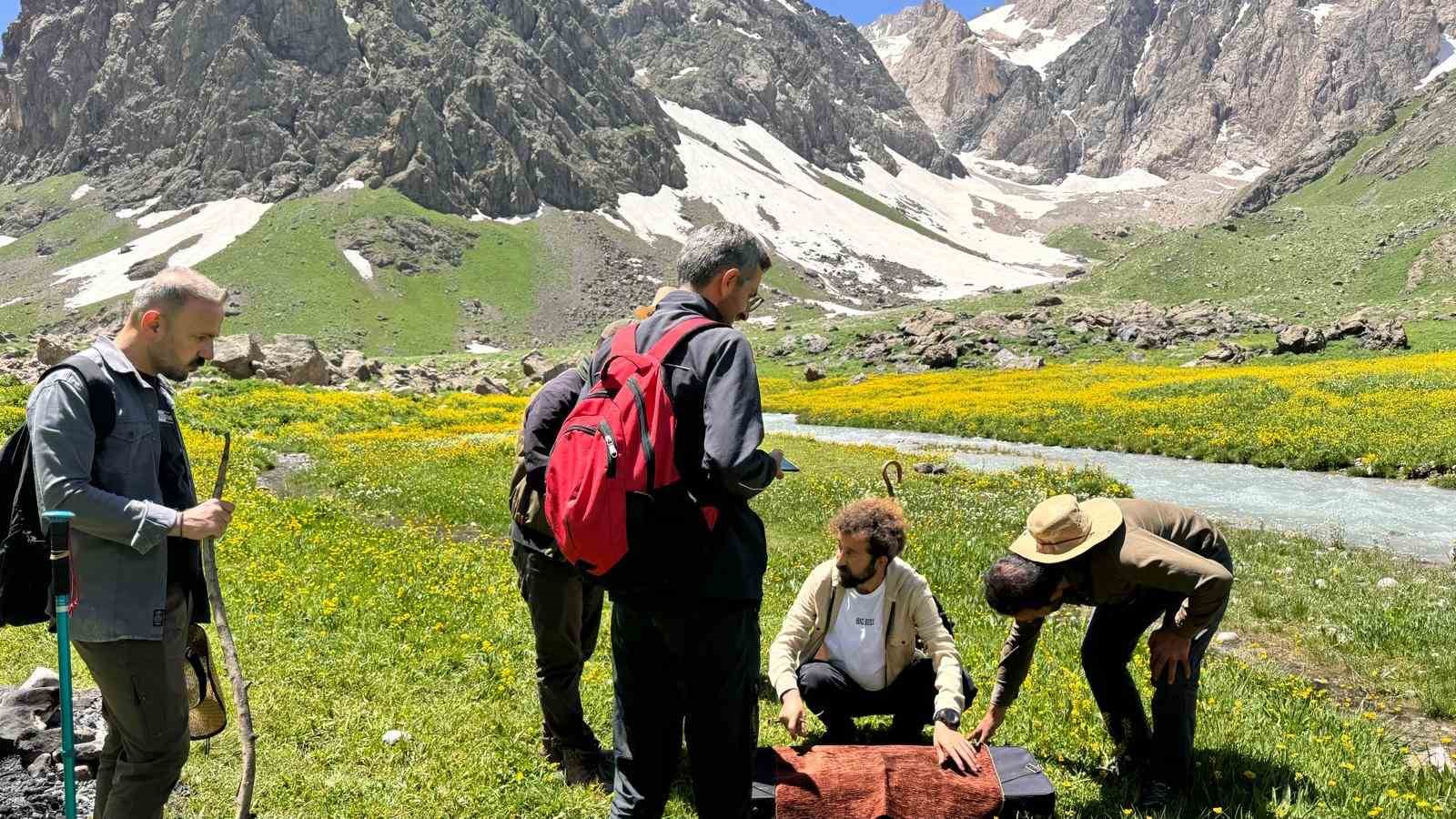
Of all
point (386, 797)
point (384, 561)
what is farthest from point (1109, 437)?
point (386, 797)

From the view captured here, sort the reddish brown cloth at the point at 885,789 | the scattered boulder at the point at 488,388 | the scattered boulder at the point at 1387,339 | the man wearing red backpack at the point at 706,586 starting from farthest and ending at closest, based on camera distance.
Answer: the scattered boulder at the point at 488,388 < the scattered boulder at the point at 1387,339 < the reddish brown cloth at the point at 885,789 < the man wearing red backpack at the point at 706,586

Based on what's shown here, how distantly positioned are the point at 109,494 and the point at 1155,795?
6.43 m

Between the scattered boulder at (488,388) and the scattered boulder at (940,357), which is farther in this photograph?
the scattered boulder at (940,357)

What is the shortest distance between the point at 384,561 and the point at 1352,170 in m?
193

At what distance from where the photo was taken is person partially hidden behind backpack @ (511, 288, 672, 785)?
5770mm

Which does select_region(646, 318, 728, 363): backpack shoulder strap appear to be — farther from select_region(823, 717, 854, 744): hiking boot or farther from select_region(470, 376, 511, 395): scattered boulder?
select_region(470, 376, 511, 395): scattered boulder

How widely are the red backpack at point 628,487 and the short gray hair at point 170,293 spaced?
6.82ft

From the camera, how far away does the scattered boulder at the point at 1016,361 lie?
→ 60.3 meters

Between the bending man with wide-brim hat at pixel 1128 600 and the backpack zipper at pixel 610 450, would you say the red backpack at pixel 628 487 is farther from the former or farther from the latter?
the bending man with wide-brim hat at pixel 1128 600

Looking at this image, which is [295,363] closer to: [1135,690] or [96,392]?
[96,392]

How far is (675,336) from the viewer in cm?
394

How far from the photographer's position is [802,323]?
110312 mm

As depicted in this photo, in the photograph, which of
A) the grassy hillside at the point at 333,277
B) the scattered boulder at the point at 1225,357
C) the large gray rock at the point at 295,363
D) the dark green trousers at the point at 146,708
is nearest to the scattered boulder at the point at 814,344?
the scattered boulder at the point at 1225,357

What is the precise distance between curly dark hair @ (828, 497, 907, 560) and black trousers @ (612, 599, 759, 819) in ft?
6.61
